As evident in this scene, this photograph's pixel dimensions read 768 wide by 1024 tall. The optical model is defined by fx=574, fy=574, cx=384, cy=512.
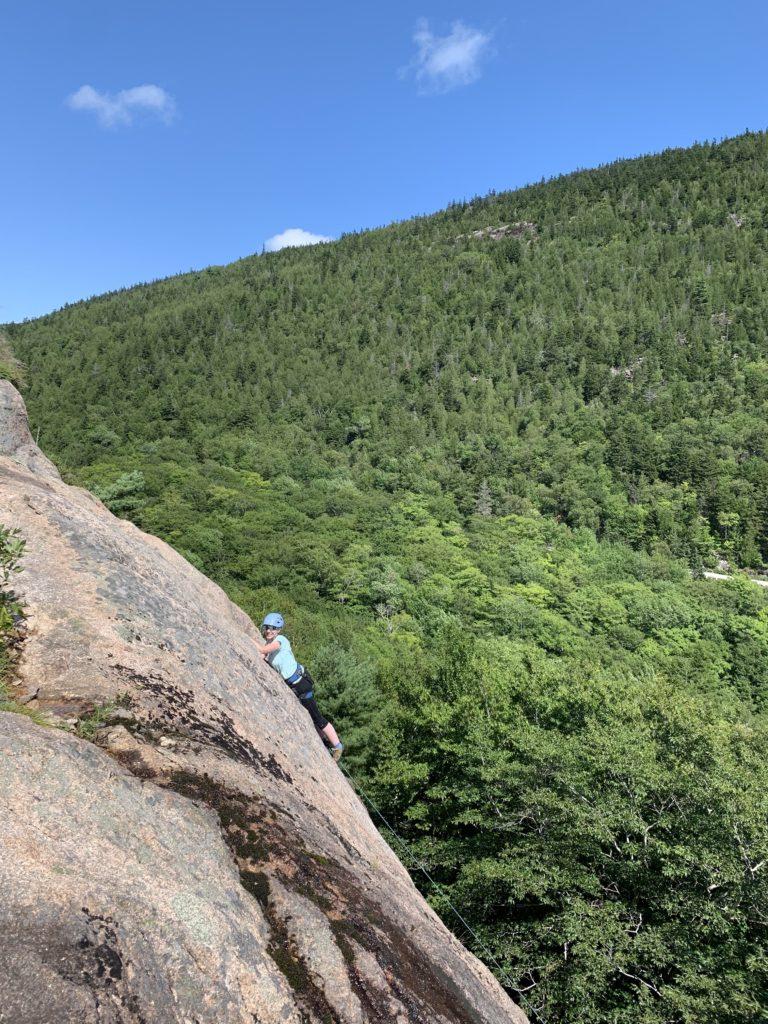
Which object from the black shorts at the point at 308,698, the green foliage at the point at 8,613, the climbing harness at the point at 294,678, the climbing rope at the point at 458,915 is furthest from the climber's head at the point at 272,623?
the green foliage at the point at 8,613

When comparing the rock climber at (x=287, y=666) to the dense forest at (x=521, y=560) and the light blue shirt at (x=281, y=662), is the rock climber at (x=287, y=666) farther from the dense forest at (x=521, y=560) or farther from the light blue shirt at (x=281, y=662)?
the dense forest at (x=521, y=560)

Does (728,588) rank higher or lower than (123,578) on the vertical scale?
lower

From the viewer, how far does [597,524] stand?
12512 cm

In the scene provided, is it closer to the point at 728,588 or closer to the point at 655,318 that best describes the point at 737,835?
the point at 728,588

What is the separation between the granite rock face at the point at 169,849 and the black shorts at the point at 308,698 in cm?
186

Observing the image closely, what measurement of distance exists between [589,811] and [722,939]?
453 centimetres

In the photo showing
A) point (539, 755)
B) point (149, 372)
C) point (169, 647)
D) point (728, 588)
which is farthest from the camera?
point (149, 372)

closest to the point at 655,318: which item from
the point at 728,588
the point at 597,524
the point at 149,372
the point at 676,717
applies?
the point at 597,524

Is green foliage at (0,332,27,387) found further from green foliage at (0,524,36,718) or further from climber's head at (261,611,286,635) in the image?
green foliage at (0,524,36,718)

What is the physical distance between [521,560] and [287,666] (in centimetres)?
8600

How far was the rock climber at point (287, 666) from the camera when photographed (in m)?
8.45

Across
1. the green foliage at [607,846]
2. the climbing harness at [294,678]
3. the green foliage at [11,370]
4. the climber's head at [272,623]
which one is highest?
the green foliage at [11,370]

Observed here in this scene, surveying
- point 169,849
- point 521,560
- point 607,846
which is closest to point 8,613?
point 169,849

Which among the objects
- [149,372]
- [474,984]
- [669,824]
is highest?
[149,372]
